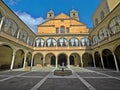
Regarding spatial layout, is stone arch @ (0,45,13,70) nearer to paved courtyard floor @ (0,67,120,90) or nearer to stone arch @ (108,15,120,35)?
paved courtyard floor @ (0,67,120,90)

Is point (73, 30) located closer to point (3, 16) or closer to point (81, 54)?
point (81, 54)

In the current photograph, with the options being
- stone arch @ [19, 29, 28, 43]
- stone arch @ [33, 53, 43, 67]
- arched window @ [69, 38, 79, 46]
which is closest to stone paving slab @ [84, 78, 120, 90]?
stone arch @ [19, 29, 28, 43]

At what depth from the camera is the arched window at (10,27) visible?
13837 millimetres

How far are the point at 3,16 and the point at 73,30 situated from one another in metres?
20.7

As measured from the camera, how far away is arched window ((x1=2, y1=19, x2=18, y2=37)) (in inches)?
545

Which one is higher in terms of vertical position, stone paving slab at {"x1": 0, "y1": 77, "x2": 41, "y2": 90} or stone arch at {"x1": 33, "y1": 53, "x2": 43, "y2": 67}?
stone arch at {"x1": 33, "y1": 53, "x2": 43, "y2": 67}

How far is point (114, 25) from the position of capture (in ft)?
45.9

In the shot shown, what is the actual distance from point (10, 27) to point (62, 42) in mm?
13781

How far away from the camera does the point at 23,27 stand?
1870 cm

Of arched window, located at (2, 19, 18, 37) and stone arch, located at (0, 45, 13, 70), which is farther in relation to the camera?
stone arch, located at (0, 45, 13, 70)

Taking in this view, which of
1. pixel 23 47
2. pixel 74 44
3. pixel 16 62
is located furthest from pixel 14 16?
pixel 74 44

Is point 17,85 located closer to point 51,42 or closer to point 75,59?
point 51,42

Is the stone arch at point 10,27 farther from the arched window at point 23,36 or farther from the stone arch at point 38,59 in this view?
the stone arch at point 38,59

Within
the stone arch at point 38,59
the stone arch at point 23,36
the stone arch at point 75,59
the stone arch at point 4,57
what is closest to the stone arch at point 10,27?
the stone arch at point 23,36
